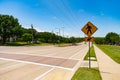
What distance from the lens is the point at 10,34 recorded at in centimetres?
6706

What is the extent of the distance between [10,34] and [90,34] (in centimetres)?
5914

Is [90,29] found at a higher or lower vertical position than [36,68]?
higher

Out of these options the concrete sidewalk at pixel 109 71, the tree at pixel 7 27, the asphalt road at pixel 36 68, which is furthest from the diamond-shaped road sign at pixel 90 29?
the tree at pixel 7 27

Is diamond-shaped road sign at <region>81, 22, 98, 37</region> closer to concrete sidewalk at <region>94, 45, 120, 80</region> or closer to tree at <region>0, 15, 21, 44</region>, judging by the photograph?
concrete sidewalk at <region>94, 45, 120, 80</region>

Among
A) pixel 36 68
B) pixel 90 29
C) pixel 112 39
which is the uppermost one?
pixel 112 39

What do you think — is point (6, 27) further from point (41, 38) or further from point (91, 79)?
point (91, 79)

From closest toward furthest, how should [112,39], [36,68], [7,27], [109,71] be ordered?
[109,71] < [36,68] < [7,27] < [112,39]

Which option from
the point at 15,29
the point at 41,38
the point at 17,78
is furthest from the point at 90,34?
the point at 41,38

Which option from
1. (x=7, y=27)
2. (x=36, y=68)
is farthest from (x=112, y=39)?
(x=36, y=68)

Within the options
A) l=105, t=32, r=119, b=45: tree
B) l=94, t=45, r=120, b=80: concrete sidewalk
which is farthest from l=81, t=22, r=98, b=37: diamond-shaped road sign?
l=105, t=32, r=119, b=45: tree

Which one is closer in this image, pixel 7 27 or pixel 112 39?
pixel 7 27

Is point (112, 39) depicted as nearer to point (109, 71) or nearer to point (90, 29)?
point (90, 29)

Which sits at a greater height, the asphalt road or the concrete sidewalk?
the asphalt road

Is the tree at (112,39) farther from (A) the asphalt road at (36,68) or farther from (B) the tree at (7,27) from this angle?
(A) the asphalt road at (36,68)
